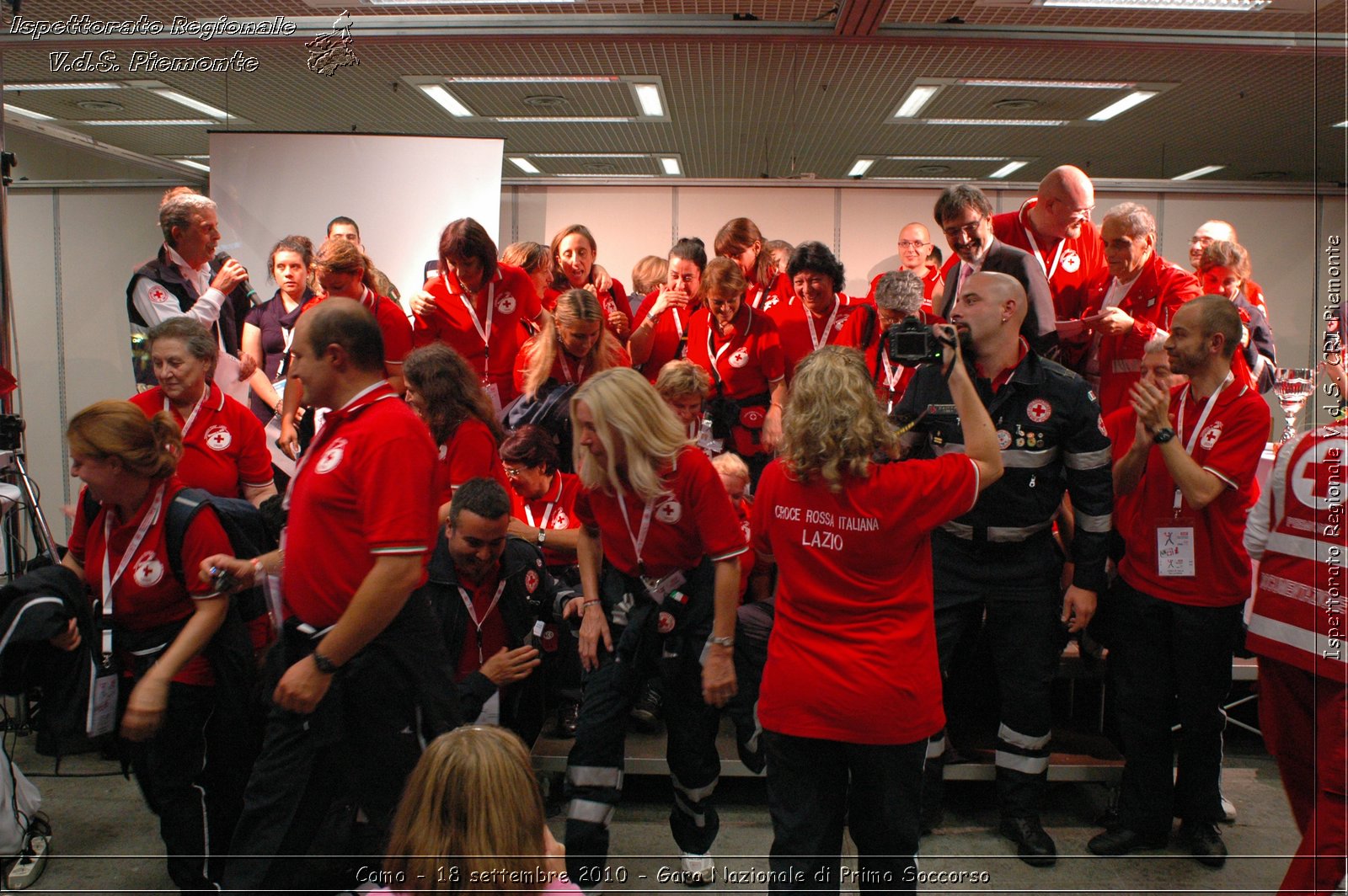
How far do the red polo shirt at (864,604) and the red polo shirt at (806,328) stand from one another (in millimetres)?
2448

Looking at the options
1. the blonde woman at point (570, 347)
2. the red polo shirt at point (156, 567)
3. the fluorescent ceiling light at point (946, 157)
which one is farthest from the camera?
the fluorescent ceiling light at point (946, 157)

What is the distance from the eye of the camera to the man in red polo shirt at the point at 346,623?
2.22m

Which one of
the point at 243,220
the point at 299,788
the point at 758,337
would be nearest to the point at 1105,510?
the point at 758,337

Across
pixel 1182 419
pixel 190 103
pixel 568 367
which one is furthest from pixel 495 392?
pixel 190 103

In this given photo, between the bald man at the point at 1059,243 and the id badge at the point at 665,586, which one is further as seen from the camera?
the bald man at the point at 1059,243

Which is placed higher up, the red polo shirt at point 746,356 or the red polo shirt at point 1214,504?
the red polo shirt at point 746,356

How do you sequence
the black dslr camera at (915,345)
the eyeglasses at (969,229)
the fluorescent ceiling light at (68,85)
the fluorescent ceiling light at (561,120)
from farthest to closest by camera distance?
the fluorescent ceiling light at (561,120) → the fluorescent ceiling light at (68,85) → the eyeglasses at (969,229) → the black dslr camera at (915,345)

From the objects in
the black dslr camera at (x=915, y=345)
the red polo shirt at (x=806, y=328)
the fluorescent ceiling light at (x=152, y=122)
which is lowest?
the black dslr camera at (x=915, y=345)

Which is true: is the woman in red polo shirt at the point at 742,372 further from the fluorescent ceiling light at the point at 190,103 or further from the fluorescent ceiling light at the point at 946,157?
the fluorescent ceiling light at the point at 946,157

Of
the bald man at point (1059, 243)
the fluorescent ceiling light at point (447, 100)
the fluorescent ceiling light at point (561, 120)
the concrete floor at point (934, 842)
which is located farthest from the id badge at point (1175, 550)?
the fluorescent ceiling light at point (561, 120)

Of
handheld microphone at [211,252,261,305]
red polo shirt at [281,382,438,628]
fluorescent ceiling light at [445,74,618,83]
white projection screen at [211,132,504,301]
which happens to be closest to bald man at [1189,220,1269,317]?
fluorescent ceiling light at [445,74,618,83]

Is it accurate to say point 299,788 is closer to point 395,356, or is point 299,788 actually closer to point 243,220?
point 395,356

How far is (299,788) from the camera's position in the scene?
7.62 ft

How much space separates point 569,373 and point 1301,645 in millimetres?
2900
